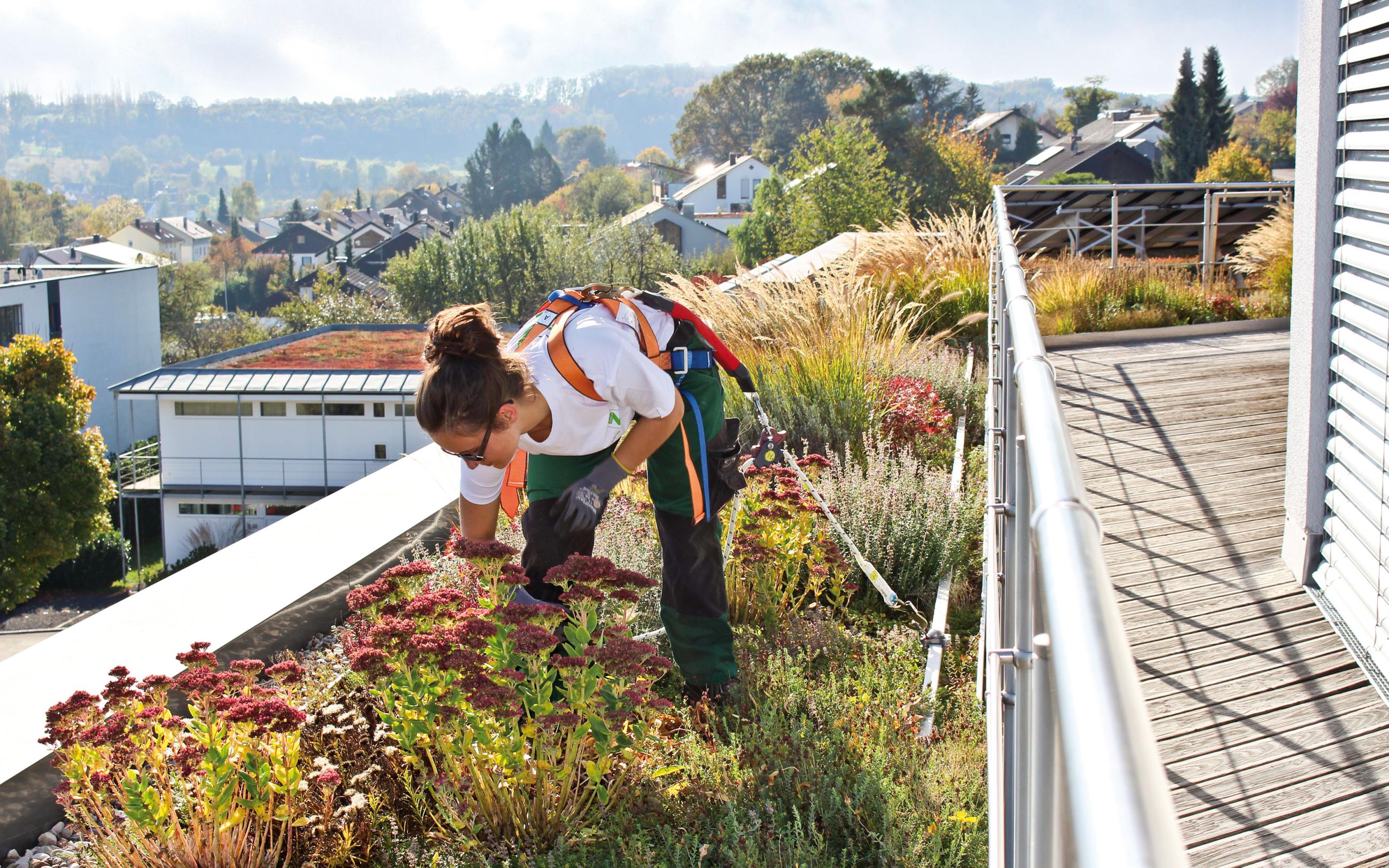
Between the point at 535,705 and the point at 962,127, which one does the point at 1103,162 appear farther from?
the point at 535,705

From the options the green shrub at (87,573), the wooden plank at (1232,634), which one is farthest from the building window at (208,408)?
the wooden plank at (1232,634)

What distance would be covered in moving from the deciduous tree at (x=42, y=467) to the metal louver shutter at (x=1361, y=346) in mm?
28492

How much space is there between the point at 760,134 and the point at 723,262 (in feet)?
223

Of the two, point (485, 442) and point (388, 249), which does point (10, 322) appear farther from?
point (485, 442)

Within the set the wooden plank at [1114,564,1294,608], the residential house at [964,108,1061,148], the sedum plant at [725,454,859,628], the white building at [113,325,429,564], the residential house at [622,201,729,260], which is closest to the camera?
the wooden plank at [1114,564,1294,608]

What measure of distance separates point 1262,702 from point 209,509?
3480 centimetres

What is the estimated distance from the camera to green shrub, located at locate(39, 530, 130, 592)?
110 ft

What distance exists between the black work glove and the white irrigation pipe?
3.34ft

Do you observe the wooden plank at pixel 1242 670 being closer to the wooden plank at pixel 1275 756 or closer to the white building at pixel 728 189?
the wooden plank at pixel 1275 756

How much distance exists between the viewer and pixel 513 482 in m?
3.02

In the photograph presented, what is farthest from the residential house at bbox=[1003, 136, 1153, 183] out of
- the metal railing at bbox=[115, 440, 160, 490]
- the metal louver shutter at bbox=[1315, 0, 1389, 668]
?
the metal louver shutter at bbox=[1315, 0, 1389, 668]

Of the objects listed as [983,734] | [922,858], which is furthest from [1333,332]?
[922,858]

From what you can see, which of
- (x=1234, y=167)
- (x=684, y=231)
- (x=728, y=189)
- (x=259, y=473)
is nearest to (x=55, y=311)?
(x=259, y=473)

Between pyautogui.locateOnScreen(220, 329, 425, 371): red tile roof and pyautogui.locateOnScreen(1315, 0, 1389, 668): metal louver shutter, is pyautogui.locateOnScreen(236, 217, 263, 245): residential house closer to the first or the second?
pyautogui.locateOnScreen(220, 329, 425, 371): red tile roof
